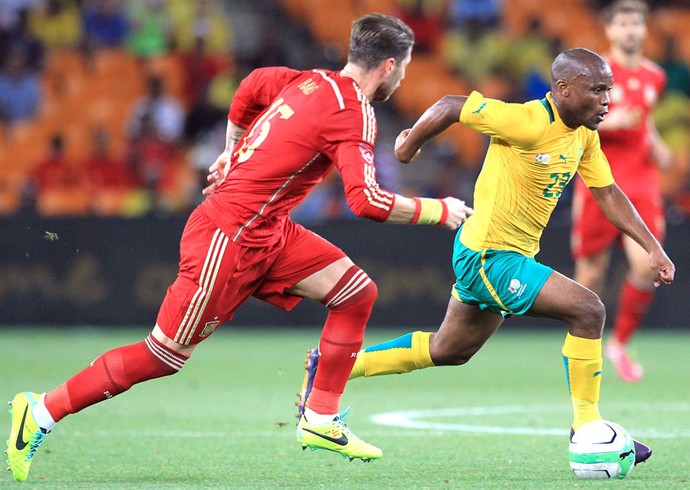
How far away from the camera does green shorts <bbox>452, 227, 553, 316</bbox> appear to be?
5617 mm

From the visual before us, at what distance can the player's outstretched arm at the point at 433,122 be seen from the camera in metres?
5.55

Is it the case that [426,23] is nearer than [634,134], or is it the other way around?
[634,134]

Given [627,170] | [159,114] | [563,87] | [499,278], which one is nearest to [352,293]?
→ [499,278]

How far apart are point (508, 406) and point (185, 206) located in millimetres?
6457

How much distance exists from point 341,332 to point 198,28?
10.9 m

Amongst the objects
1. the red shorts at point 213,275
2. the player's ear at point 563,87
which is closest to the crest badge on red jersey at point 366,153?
the red shorts at point 213,275

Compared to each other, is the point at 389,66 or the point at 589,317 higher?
the point at 389,66

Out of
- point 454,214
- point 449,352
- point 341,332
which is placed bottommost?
point 449,352

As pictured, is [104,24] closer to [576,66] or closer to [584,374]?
[576,66]

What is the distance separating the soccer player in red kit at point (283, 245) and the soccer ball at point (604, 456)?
855 millimetres

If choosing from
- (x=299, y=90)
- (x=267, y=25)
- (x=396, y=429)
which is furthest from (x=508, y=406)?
(x=267, y=25)

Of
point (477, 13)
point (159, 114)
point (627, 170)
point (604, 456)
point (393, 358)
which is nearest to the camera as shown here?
point (604, 456)

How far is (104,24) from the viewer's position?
16.2 m

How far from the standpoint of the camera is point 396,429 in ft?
23.3
